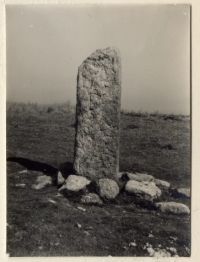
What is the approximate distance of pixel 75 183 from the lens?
25.0 ft

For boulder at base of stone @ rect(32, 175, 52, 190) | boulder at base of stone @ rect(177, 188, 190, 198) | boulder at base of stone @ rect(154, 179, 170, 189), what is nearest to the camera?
boulder at base of stone @ rect(177, 188, 190, 198)

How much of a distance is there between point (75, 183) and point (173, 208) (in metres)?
1.70

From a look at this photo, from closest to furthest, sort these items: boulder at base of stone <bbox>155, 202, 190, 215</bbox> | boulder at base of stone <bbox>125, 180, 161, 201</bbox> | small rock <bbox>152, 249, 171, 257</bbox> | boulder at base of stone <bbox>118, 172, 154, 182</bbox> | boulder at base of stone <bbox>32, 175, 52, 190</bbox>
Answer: small rock <bbox>152, 249, 171, 257</bbox> → boulder at base of stone <bbox>155, 202, 190, 215</bbox> → boulder at base of stone <bbox>125, 180, 161, 201</bbox> → boulder at base of stone <bbox>32, 175, 52, 190</bbox> → boulder at base of stone <bbox>118, 172, 154, 182</bbox>

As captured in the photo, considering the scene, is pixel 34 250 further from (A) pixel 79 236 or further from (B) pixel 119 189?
(B) pixel 119 189

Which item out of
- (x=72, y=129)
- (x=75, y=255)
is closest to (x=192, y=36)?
(x=75, y=255)

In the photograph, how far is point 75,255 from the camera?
22.1ft

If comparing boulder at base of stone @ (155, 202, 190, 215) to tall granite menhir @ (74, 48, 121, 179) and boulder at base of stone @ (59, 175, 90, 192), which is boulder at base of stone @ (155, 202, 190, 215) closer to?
tall granite menhir @ (74, 48, 121, 179)

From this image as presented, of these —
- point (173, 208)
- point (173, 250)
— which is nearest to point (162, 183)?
point (173, 208)

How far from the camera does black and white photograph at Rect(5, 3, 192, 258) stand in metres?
6.84

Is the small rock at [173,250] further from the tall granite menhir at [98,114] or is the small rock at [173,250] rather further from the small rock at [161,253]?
the tall granite menhir at [98,114]

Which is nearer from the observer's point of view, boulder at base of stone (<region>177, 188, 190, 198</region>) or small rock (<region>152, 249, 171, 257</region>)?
small rock (<region>152, 249, 171, 257</region>)

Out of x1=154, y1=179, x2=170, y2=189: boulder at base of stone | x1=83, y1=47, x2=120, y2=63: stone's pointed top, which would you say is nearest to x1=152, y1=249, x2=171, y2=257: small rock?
x1=154, y1=179, x2=170, y2=189: boulder at base of stone

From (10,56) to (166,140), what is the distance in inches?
171

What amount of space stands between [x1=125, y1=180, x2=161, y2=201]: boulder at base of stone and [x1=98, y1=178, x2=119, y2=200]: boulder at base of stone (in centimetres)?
21
